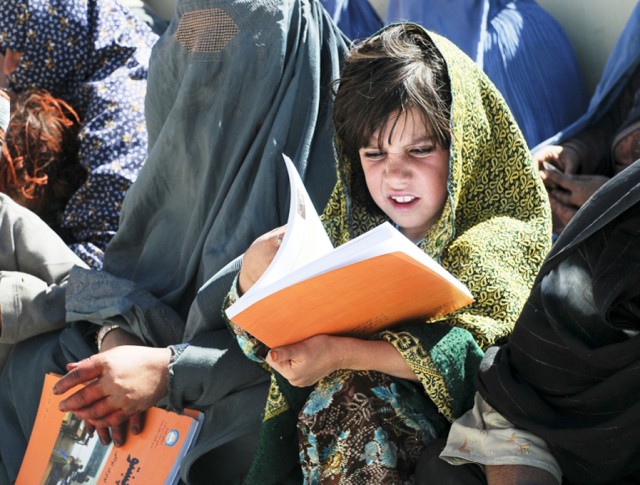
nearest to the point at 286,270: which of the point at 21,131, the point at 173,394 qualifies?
the point at 173,394

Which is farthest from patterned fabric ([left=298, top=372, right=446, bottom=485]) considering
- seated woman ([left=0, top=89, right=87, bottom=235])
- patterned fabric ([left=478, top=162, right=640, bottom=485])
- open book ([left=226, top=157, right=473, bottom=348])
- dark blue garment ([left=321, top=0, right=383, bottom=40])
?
dark blue garment ([left=321, top=0, right=383, bottom=40])

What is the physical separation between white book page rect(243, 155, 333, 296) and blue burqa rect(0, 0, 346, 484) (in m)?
0.68

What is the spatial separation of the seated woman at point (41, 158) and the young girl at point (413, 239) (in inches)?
58.1

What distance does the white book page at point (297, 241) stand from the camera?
77.2 inches

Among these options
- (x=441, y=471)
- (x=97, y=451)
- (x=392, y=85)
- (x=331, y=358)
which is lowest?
(x=97, y=451)

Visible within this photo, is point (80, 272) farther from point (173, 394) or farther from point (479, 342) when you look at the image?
point (479, 342)

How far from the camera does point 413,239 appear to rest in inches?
95.0

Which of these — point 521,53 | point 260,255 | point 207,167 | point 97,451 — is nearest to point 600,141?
point 521,53

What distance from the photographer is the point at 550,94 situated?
10.9 ft

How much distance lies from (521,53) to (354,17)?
2.43 feet

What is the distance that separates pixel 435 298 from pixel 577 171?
1.15 m

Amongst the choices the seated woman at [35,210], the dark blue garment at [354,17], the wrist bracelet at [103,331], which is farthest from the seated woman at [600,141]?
the seated woman at [35,210]

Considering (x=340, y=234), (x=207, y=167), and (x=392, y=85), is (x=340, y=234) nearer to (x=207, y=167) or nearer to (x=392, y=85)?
(x=392, y=85)

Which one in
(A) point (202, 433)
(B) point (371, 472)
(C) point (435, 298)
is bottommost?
(A) point (202, 433)
